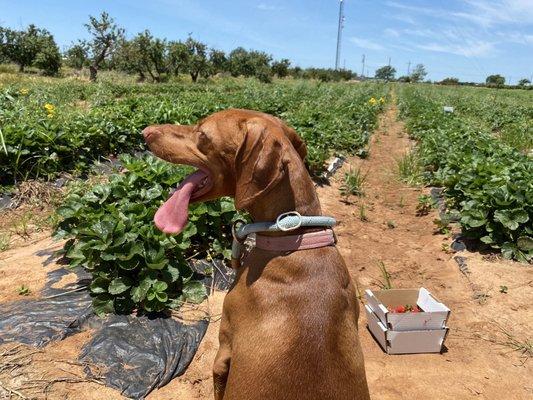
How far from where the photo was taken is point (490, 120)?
67.7 ft

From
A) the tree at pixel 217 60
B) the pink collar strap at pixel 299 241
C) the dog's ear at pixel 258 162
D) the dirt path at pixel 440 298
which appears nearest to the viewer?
the dog's ear at pixel 258 162

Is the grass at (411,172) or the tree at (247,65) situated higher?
the tree at (247,65)

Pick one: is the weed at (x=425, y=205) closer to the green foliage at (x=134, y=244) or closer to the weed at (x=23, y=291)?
the green foliage at (x=134, y=244)

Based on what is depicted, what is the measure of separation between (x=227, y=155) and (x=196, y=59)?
4641 centimetres

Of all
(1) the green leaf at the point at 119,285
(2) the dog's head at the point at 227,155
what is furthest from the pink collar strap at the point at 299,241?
(1) the green leaf at the point at 119,285

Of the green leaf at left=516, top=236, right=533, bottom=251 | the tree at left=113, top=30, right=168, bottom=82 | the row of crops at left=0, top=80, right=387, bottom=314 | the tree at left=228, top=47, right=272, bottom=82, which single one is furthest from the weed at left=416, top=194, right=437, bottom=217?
the tree at left=228, top=47, right=272, bottom=82

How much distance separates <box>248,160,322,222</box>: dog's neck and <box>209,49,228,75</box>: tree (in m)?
50.9

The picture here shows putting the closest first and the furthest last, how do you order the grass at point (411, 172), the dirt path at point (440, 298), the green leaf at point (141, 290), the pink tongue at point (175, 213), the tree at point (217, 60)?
1. the pink tongue at point (175, 213)
2. the dirt path at point (440, 298)
3. the green leaf at point (141, 290)
4. the grass at point (411, 172)
5. the tree at point (217, 60)

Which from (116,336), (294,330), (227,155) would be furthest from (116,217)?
(294,330)

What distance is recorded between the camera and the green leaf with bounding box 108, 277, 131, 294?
376 centimetres

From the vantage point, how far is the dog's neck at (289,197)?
2.24 metres

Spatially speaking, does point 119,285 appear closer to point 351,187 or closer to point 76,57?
point 351,187

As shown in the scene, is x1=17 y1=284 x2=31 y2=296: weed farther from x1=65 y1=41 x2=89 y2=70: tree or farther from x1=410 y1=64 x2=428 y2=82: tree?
x1=410 y1=64 x2=428 y2=82: tree

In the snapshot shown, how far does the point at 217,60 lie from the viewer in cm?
5381
